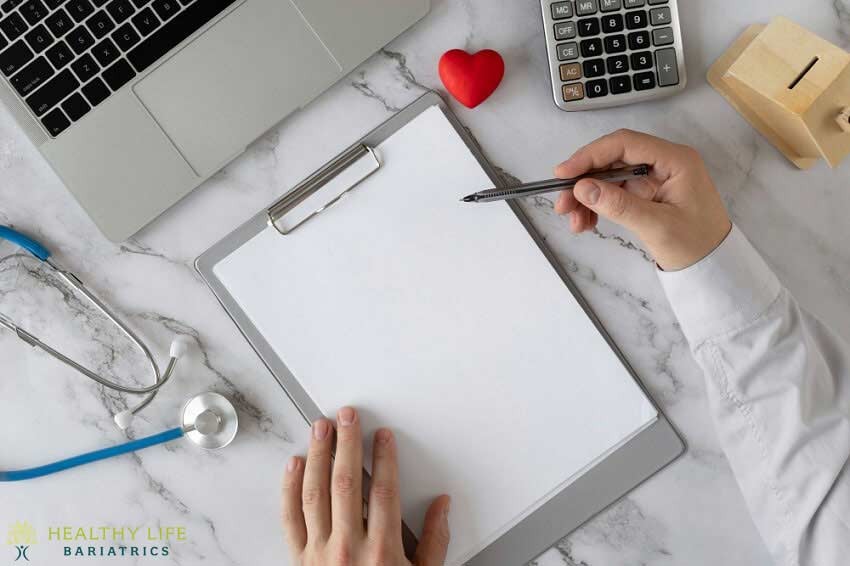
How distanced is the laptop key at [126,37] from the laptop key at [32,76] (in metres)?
0.06

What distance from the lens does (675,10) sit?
65 cm

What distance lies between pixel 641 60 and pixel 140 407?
0.58 metres

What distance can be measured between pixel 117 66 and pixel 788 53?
0.60m

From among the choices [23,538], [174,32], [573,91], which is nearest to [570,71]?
[573,91]

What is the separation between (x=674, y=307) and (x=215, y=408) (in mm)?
450

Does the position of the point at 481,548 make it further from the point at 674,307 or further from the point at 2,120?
the point at 2,120

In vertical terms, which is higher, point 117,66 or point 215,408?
point 117,66

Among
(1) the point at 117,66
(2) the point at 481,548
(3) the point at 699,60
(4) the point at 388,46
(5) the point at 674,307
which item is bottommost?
(2) the point at 481,548

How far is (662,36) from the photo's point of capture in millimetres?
651

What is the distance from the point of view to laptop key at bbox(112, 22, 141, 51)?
65 cm

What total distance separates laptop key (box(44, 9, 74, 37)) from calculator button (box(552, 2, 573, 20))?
438mm

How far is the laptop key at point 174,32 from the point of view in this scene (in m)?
0.65

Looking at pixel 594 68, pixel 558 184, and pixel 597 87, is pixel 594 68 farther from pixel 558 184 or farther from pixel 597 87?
pixel 558 184

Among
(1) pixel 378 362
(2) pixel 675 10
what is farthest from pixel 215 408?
(2) pixel 675 10
